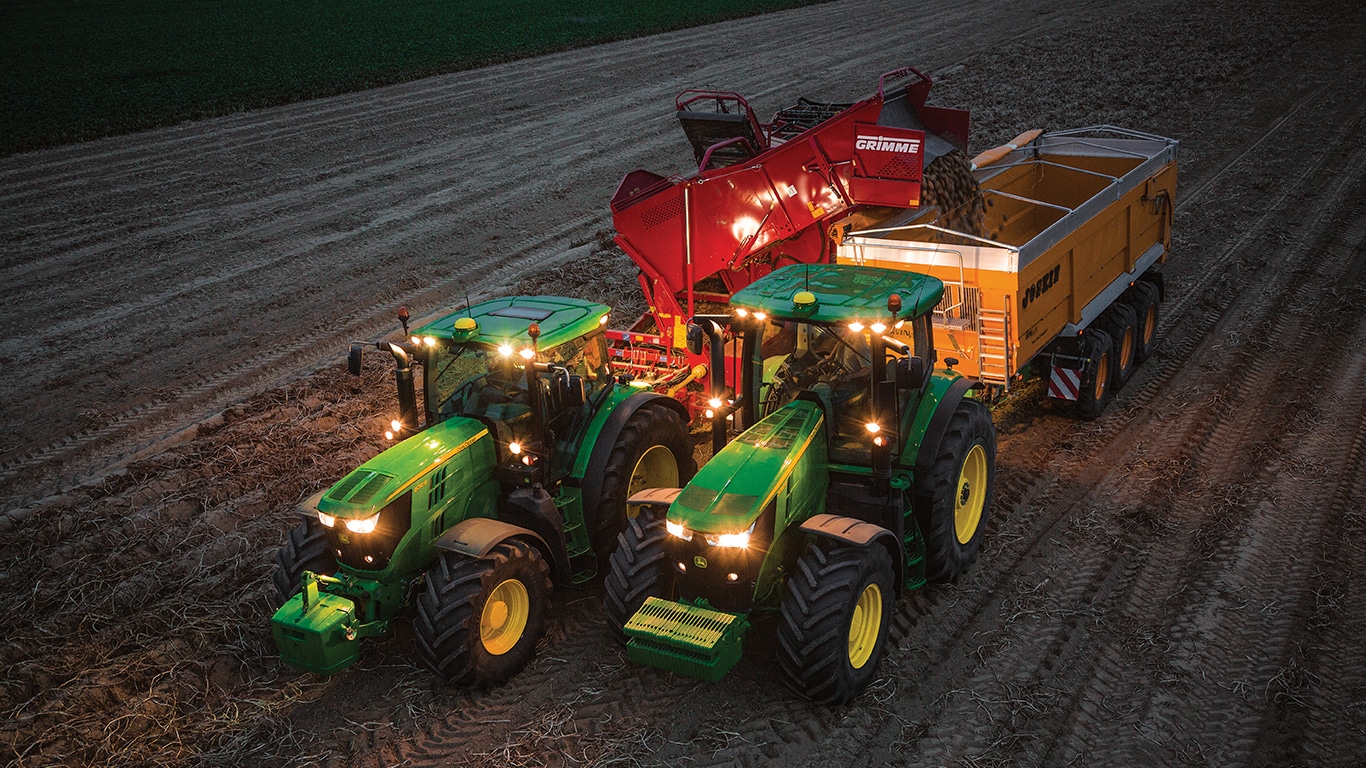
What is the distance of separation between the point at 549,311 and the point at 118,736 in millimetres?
3698

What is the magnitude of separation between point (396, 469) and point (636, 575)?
1.59m

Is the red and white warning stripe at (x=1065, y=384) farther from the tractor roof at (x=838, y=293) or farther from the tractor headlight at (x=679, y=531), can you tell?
the tractor headlight at (x=679, y=531)

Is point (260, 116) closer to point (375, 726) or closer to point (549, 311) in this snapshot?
point (549, 311)

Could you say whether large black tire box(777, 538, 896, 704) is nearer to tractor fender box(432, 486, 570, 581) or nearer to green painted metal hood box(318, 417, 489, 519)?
tractor fender box(432, 486, 570, 581)

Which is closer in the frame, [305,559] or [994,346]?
[305,559]

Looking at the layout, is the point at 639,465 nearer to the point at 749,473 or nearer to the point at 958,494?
the point at 749,473

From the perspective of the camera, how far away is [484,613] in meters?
6.34

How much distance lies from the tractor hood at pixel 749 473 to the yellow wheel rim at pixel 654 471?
3.35ft

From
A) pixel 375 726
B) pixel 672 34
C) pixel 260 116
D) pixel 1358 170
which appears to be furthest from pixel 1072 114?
pixel 375 726

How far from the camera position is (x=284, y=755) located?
19.9 ft

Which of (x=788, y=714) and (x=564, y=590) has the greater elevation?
(x=564, y=590)

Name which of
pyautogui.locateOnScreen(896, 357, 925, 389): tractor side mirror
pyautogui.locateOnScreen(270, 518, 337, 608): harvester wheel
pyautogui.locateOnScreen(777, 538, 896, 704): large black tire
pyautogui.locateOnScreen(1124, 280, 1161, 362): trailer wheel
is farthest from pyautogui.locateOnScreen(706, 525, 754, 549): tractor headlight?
pyautogui.locateOnScreen(1124, 280, 1161, 362): trailer wheel

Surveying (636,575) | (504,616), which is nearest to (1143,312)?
(636,575)

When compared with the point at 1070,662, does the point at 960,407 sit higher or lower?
higher
